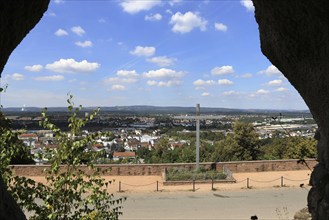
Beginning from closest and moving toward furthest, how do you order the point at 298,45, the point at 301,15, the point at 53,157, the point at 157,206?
the point at 301,15, the point at 298,45, the point at 53,157, the point at 157,206

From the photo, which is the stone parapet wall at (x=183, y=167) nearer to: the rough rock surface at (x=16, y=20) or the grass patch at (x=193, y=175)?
the grass patch at (x=193, y=175)

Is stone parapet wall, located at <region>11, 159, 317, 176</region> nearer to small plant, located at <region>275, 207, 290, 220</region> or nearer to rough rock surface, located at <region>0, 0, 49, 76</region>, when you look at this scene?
small plant, located at <region>275, 207, 290, 220</region>

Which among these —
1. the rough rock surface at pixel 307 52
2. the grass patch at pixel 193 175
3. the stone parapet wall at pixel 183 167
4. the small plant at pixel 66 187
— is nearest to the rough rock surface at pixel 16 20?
the rough rock surface at pixel 307 52

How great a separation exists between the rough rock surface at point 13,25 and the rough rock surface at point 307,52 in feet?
6.81

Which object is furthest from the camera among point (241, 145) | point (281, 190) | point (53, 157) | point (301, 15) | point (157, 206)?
point (241, 145)

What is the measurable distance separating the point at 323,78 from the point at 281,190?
1467 cm

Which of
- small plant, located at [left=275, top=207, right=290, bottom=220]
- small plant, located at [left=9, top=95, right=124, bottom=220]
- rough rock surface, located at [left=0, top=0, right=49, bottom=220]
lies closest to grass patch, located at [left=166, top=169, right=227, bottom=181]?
small plant, located at [left=275, top=207, right=290, bottom=220]

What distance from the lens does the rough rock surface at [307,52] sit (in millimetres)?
2998

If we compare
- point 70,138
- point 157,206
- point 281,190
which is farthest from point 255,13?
point 281,190

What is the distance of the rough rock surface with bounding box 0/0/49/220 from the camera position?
2.84 m

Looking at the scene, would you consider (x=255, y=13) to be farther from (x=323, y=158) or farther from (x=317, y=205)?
(x=317, y=205)

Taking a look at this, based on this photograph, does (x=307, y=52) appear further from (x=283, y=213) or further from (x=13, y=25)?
(x=283, y=213)

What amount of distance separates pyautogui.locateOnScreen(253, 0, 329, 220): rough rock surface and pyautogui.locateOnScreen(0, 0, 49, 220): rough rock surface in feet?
6.81

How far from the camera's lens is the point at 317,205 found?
3.70 meters
